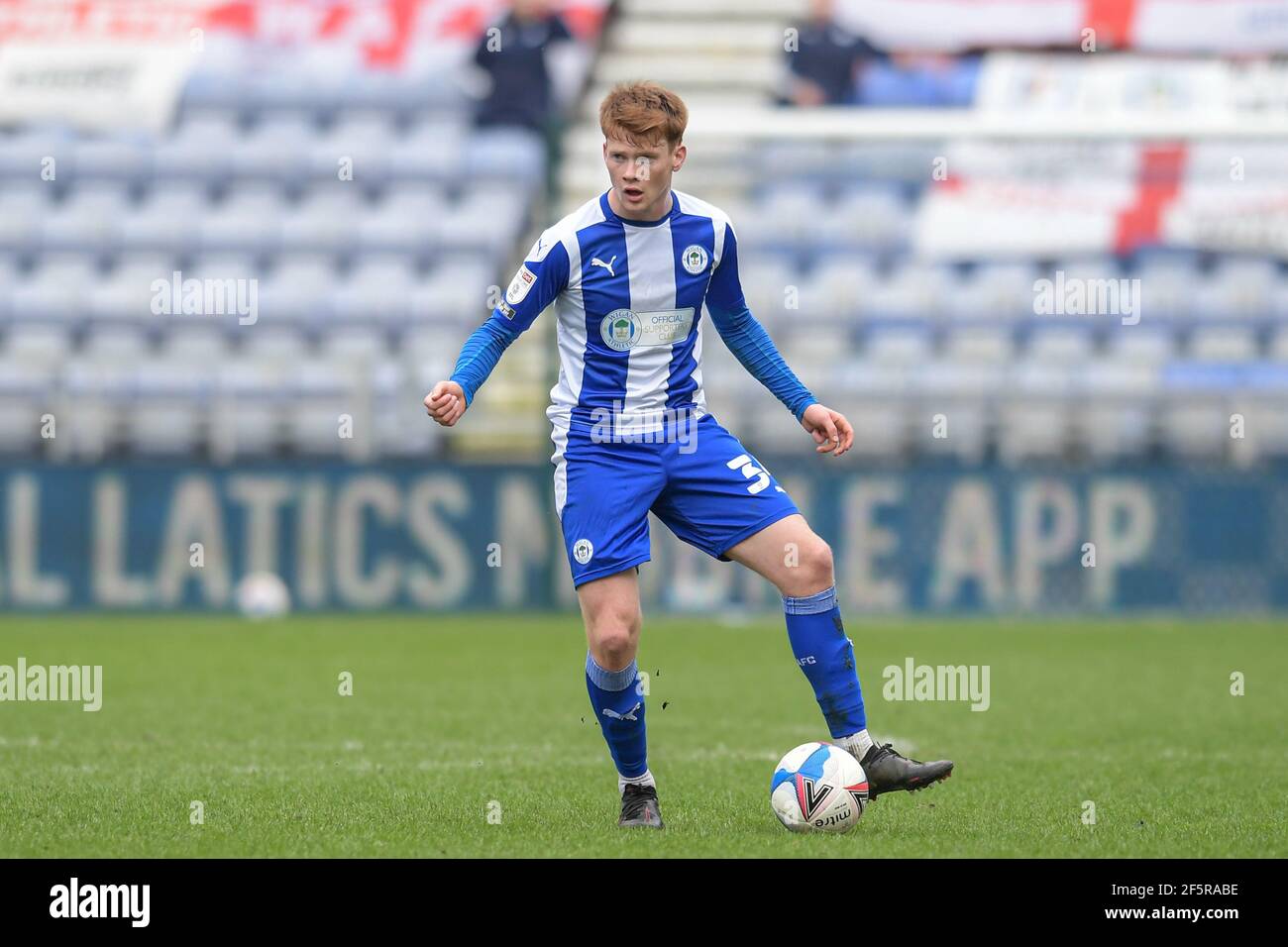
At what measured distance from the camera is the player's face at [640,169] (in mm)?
4914

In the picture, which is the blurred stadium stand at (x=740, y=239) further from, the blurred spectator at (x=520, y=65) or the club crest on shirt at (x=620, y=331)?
the club crest on shirt at (x=620, y=331)

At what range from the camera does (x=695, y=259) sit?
16.9 ft

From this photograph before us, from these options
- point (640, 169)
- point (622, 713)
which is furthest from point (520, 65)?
point (622, 713)

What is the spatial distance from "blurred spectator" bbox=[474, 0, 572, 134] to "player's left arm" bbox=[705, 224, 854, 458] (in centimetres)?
1076

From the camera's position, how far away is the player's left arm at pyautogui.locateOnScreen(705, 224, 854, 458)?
5.22 m

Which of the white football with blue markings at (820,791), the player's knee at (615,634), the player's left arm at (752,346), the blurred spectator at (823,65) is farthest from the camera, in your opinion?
the blurred spectator at (823,65)

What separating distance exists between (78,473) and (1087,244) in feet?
24.9

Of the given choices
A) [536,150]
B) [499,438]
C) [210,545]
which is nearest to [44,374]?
[210,545]

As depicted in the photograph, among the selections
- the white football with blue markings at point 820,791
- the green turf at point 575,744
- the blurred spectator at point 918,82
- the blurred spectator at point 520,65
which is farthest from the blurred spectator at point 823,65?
the white football with blue markings at point 820,791

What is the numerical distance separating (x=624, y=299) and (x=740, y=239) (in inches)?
351

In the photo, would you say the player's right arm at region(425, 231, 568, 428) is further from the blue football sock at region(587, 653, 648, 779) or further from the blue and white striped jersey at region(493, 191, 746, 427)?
the blue football sock at region(587, 653, 648, 779)

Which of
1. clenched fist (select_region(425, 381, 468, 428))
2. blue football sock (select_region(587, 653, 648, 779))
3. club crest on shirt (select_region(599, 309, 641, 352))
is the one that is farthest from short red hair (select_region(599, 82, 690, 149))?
blue football sock (select_region(587, 653, 648, 779))

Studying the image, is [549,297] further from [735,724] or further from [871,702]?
[871,702]

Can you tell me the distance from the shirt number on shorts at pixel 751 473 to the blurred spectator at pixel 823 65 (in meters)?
11.1
